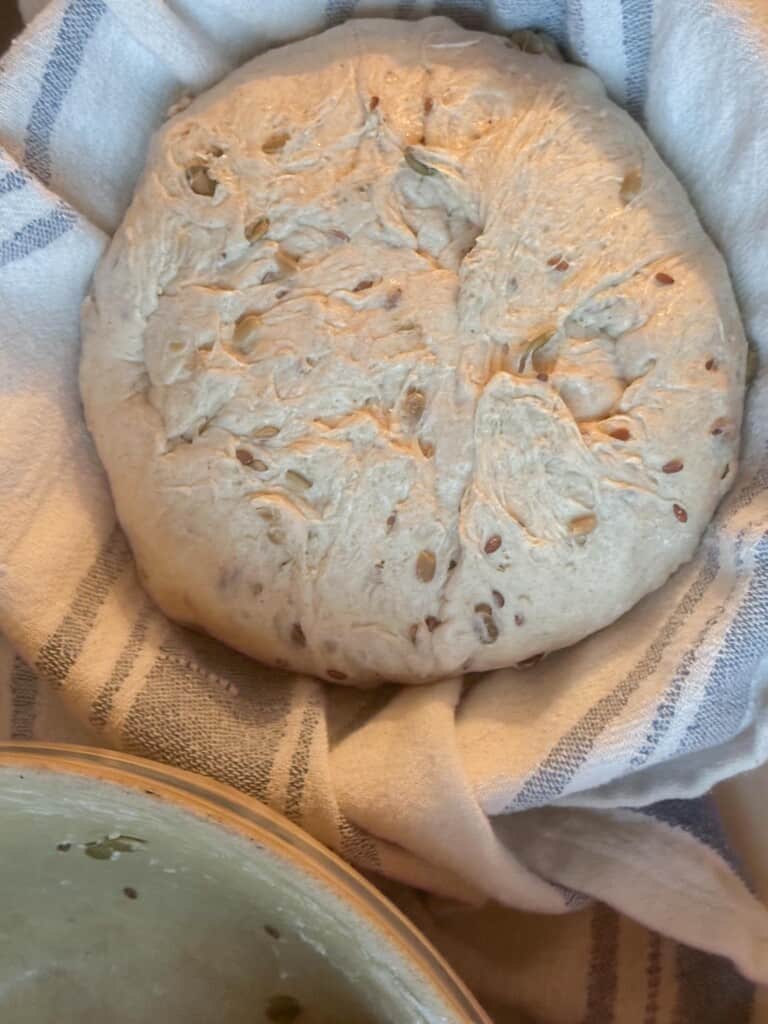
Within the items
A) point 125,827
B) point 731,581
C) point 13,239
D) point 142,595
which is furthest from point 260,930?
point 13,239

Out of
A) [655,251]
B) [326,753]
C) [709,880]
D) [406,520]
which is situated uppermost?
[655,251]

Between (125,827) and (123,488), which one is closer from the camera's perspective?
(125,827)

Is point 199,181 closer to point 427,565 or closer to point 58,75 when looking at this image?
point 58,75

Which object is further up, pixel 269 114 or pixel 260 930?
pixel 269 114

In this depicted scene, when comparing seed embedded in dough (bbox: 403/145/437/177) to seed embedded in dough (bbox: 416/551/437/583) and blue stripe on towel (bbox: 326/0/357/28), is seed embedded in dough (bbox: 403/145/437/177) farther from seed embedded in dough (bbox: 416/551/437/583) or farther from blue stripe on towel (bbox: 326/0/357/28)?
seed embedded in dough (bbox: 416/551/437/583)

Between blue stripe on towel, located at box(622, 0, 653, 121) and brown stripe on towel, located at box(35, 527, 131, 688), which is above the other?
blue stripe on towel, located at box(622, 0, 653, 121)

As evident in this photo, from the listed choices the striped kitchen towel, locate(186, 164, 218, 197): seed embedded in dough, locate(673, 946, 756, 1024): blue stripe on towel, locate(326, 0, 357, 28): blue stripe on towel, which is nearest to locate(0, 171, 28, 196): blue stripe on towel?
the striped kitchen towel

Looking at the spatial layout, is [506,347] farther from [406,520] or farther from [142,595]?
[142,595]
